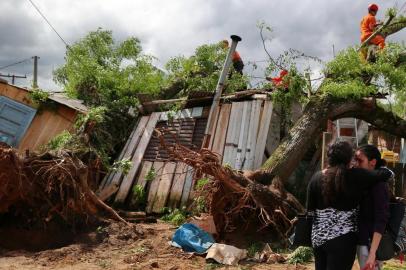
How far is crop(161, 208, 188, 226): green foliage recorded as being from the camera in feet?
27.3

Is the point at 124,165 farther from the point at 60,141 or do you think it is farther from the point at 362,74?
the point at 362,74

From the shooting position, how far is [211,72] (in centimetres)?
1208

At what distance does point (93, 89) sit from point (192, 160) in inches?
234

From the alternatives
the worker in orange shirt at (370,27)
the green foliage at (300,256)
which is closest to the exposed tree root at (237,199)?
the green foliage at (300,256)

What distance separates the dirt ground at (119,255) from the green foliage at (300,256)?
154 millimetres

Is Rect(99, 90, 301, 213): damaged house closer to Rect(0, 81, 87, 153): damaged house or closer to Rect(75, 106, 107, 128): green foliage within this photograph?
Rect(75, 106, 107, 128): green foliage

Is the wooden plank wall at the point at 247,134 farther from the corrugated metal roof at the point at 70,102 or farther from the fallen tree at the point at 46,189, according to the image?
the corrugated metal roof at the point at 70,102

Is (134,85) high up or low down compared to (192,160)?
up

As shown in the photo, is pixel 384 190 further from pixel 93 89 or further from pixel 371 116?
pixel 93 89

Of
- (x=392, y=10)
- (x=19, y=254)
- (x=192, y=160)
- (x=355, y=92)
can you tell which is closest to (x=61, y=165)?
(x=19, y=254)

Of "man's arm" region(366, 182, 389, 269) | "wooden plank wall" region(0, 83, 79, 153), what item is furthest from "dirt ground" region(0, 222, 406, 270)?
"wooden plank wall" region(0, 83, 79, 153)

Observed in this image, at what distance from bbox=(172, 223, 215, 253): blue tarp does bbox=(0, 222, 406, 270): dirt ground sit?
123 mm

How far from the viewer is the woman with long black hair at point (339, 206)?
3084mm

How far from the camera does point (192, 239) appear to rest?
6758 millimetres
